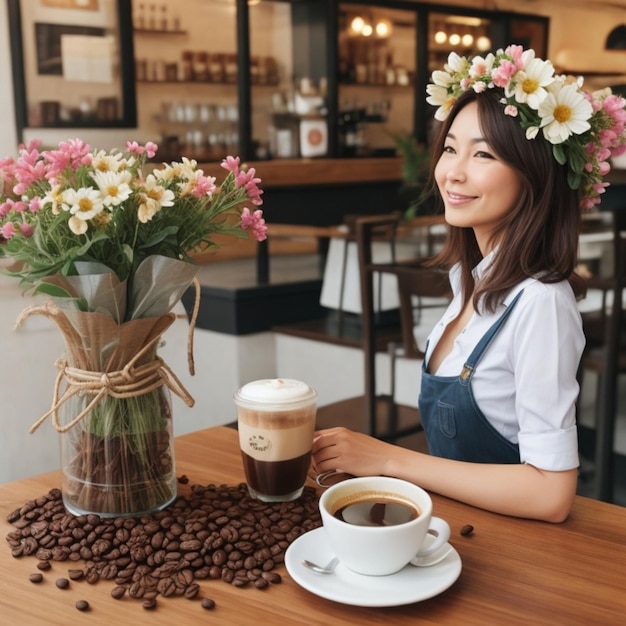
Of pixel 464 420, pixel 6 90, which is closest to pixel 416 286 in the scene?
pixel 464 420

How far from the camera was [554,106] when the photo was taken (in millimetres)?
1363

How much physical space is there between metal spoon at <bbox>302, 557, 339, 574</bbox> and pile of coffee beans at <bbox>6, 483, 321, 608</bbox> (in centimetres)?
4

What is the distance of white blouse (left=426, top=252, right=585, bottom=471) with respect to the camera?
1.31 meters

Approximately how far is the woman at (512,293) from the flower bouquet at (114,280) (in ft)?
1.01

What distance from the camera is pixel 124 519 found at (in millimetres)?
1241

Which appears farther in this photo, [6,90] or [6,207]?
[6,90]

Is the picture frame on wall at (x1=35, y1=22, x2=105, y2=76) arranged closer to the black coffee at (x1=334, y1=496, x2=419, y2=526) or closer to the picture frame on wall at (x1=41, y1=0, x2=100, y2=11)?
the picture frame on wall at (x1=41, y1=0, x2=100, y2=11)

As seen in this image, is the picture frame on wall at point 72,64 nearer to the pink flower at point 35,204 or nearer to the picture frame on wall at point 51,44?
the picture frame on wall at point 51,44

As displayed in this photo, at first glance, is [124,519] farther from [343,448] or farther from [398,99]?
[398,99]

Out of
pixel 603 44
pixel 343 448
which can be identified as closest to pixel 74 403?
pixel 343 448

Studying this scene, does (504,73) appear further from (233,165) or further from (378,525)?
(378,525)

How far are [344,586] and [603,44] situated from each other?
9776 mm

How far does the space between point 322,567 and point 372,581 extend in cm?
7

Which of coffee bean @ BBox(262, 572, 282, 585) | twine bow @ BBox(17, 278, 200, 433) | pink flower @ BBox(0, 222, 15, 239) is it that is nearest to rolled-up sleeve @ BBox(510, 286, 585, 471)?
coffee bean @ BBox(262, 572, 282, 585)
